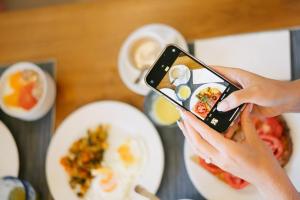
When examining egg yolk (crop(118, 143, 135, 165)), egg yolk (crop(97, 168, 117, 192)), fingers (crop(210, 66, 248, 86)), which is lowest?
egg yolk (crop(97, 168, 117, 192))

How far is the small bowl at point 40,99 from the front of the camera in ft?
2.96

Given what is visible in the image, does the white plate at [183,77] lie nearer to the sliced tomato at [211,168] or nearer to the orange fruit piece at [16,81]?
the sliced tomato at [211,168]

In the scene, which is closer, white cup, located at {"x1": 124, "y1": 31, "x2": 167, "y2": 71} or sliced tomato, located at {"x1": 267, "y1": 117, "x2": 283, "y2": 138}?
sliced tomato, located at {"x1": 267, "y1": 117, "x2": 283, "y2": 138}

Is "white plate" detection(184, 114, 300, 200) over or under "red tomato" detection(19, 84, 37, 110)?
over

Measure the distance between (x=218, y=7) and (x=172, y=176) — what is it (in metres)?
0.42

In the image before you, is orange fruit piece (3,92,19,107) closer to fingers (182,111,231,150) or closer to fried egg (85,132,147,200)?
fried egg (85,132,147,200)

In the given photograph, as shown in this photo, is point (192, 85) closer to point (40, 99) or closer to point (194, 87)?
point (194, 87)

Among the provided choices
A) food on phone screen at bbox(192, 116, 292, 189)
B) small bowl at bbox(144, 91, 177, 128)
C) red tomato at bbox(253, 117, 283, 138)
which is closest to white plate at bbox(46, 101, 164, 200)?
small bowl at bbox(144, 91, 177, 128)

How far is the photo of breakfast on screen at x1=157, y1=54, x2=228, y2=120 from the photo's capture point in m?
0.67

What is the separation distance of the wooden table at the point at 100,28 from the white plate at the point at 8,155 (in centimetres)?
13

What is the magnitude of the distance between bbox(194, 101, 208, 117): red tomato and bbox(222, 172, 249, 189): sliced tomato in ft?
0.60

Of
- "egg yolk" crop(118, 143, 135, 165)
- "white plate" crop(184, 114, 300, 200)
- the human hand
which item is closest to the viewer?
the human hand

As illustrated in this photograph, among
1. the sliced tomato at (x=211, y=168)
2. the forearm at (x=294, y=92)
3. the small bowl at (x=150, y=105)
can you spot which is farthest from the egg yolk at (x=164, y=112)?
the forearm at (x=294, y=92)

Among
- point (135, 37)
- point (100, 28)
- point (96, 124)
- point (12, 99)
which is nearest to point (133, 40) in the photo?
point (135, 37)
